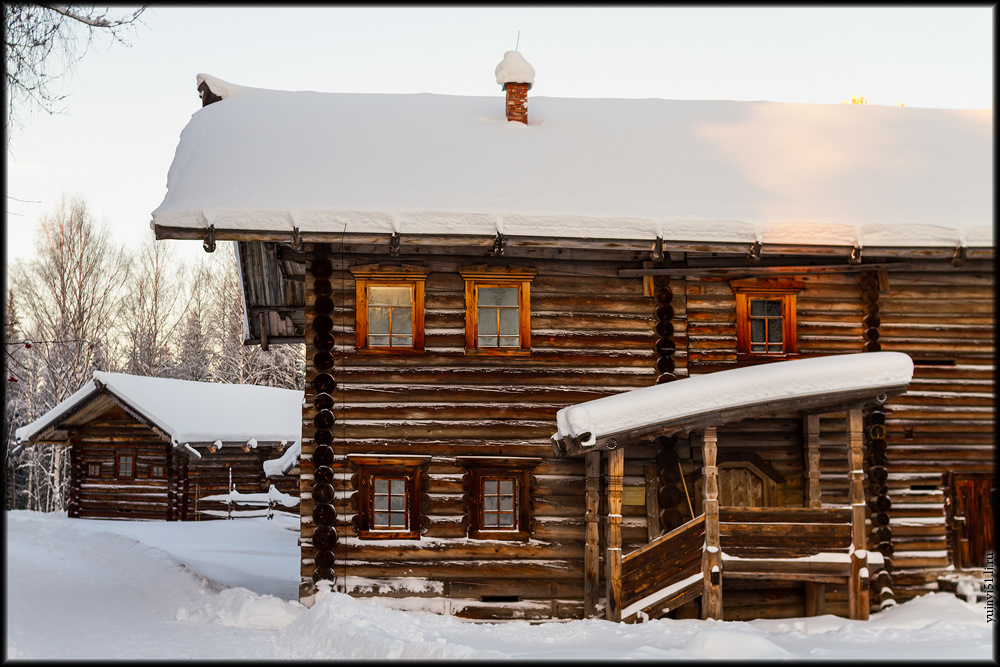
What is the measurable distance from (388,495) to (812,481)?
6344 millimetres

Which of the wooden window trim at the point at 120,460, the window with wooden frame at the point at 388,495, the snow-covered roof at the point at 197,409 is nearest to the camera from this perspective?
the window with wooden frame at the point at 388,495

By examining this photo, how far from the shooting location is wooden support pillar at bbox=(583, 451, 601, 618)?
12.9 meters

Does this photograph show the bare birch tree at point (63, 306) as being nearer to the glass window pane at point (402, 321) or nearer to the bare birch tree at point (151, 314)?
the bare birch tree at point (151, 314)

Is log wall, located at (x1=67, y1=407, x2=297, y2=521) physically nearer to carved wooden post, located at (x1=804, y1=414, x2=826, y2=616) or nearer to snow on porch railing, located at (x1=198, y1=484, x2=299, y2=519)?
snow on porch railing, located at (x1=198, y1=484, x2=299, y2=519)

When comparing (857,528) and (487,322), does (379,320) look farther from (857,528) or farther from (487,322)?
(857,528)

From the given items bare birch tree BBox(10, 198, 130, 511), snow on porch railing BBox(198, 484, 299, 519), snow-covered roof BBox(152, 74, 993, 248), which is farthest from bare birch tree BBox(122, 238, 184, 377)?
snow-covered roof BBox(152, 74, 993, 248)

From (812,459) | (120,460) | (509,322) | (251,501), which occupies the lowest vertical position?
(251,501)

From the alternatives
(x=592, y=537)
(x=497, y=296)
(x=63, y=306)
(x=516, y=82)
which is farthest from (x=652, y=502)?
(x=63, y=306)

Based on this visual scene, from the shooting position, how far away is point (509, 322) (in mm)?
13492

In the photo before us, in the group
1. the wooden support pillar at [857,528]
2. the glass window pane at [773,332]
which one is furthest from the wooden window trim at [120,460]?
the wooden support pillar at [857,528]

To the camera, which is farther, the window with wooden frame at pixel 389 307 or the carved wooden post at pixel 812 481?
the carved wooden post at pixel 812 481

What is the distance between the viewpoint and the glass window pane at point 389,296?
13.3 metres

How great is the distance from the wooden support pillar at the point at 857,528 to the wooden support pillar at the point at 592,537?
3.43 metres

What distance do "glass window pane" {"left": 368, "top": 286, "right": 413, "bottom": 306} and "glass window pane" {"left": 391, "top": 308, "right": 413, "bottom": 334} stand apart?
104 millimetres
